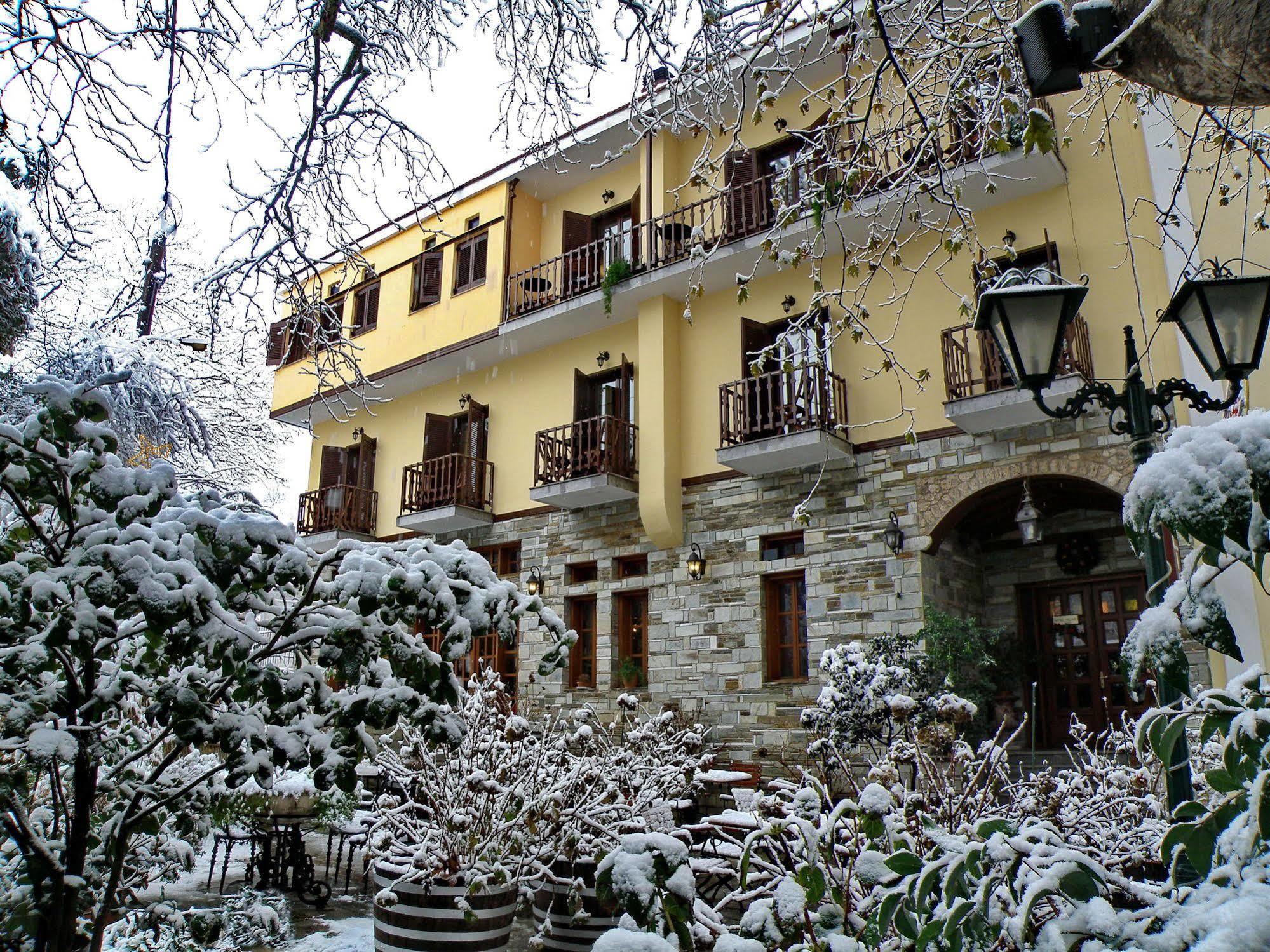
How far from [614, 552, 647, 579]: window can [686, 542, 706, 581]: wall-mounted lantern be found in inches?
37.3

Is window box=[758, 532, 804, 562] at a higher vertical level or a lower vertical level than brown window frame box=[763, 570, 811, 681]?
higher

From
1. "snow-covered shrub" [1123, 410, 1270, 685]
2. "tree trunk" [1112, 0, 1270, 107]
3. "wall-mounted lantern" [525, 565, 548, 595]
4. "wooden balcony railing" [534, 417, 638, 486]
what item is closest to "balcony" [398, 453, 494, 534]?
"wall-mounted lantern" [525, 565, 548, 595]

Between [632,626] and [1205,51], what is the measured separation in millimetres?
10170

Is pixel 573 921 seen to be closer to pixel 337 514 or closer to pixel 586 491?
pixel 586 491

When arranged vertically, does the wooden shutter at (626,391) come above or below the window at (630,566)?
above

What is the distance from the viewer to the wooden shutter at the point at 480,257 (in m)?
13.7

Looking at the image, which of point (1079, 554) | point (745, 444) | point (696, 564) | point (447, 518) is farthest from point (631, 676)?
point (1079, 554)

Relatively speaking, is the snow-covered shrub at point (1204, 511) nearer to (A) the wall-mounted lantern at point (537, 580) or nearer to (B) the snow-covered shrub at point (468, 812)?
(B) the snow-covered shrub at point (468, 812)

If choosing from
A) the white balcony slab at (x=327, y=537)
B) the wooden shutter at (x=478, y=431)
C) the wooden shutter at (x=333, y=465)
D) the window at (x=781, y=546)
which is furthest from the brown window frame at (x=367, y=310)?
the window at (x=781, y=546)

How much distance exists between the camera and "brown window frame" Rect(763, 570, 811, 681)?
9.89 m

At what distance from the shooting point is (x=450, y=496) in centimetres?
1295

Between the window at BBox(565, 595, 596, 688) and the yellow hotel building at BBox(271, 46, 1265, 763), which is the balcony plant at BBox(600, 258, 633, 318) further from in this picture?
the window at BBox(565, 595, 596, 688)

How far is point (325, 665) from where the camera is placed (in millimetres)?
2445

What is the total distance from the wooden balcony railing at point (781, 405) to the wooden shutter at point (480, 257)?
521 cm
